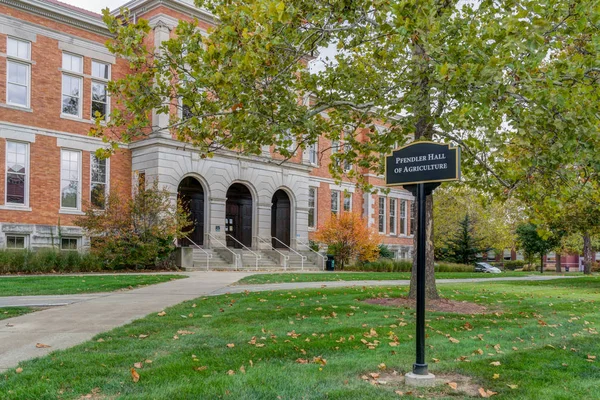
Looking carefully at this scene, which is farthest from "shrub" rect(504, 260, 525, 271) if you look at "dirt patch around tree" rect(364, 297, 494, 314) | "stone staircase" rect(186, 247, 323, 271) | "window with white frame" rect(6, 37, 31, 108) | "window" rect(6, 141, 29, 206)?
"dirt patch around tree" rect(364, 297, 494, 314)

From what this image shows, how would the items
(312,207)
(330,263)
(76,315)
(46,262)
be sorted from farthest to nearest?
1. (312,207)
2. (330,263)
3. (46,262)
4. (76,315)

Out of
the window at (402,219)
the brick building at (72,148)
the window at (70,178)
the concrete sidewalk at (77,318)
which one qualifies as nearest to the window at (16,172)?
the brick building at (72,148)

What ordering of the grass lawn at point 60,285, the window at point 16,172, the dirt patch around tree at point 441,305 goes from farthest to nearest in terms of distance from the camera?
the window at point 16,172, the grass lawn at point 60,285, the dirt patch around tree at point 441,305

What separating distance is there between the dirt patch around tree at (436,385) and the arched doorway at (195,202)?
2368 centimetres

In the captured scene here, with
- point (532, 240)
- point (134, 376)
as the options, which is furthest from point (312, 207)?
point (134, 376)

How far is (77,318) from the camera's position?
9.30m

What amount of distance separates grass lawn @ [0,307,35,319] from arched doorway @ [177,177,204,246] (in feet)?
61.2

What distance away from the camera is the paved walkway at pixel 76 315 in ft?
23.4

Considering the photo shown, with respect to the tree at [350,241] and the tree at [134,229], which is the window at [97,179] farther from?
the tree at [350,241]

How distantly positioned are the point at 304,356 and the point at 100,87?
74.9 ft

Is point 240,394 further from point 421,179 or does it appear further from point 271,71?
point 271,71

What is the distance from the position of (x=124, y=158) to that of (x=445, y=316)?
67.2 feet

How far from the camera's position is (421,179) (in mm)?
6207

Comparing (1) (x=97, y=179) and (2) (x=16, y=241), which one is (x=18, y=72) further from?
(2) (x=16, y=241)
